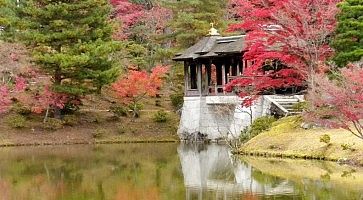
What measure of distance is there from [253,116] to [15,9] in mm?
13744

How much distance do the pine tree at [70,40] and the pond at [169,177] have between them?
6.02m

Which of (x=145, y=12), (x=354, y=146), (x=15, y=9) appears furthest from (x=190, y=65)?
(x=354, y=146)

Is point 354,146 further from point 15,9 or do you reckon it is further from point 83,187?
point 15,9

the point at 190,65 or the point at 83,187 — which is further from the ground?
the point at 190,65

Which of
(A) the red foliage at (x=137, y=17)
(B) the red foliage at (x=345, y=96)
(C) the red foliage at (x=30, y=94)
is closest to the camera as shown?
(B) the red foliage at (x=345, y=96)

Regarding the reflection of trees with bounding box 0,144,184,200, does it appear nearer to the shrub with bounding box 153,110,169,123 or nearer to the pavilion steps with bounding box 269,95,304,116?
the shrub with bounding box 153,110,169,123

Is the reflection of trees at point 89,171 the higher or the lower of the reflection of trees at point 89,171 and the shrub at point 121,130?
the lower

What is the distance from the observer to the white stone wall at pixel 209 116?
103 feet

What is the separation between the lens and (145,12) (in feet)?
150

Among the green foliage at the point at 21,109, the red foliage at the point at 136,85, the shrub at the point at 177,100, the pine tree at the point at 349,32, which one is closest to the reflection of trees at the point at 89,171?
the green foliage at the point at 21,109

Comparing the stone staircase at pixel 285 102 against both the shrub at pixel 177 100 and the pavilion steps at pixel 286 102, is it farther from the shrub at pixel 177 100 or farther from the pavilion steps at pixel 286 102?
the shrub at pixel 177 100

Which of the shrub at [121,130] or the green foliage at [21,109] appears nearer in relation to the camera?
the shrub at [121,130]

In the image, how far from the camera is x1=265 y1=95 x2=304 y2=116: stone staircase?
26828 millimetres

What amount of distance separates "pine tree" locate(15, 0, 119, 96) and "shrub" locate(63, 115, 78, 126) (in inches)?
67.5
